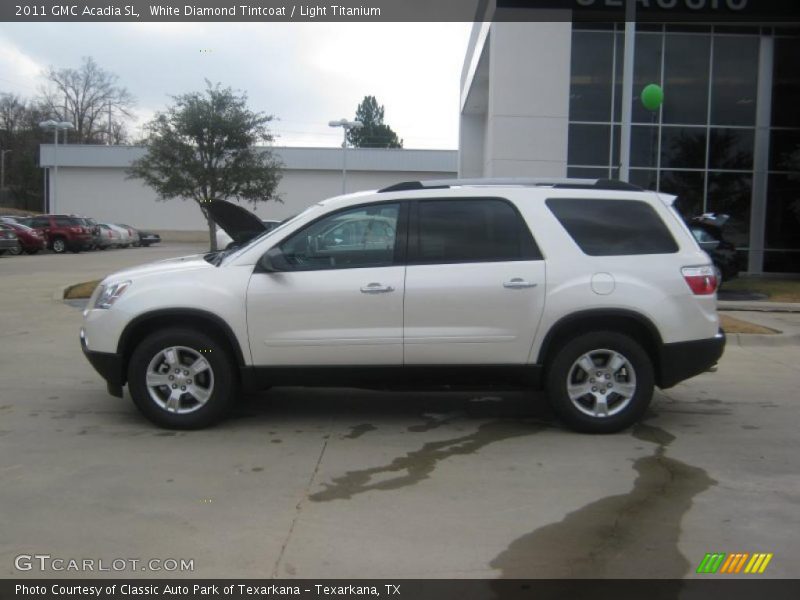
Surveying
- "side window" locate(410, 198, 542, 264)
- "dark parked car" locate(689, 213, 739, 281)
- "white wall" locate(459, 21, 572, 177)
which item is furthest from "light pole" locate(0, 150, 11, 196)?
"side window" locate(410, 198, 542, 264)

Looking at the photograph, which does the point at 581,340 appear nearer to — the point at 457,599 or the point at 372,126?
the point at 457,599

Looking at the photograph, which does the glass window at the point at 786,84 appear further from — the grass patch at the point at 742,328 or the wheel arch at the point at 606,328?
the wheel arch at the point at 606,328

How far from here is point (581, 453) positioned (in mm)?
5430

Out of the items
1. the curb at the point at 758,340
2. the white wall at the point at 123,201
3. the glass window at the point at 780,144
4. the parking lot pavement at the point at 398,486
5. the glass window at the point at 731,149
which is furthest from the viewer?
A: the white wall at the point at 123,201

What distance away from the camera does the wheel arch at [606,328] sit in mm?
5711

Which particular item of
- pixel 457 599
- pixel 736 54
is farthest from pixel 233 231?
pixel 736 54

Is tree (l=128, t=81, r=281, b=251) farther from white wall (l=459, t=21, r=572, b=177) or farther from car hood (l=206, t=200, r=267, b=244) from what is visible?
car hood (l=206, t=200, r=267, b=244)

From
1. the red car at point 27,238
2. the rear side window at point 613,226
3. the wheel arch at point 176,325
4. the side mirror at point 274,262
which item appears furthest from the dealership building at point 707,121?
the red car at point 27,238

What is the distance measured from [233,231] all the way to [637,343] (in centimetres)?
428

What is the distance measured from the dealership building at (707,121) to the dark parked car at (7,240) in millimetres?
19932

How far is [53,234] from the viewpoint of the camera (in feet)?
110

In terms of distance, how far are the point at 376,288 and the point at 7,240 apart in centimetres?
2825

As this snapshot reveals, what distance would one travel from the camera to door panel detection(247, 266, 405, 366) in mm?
5656

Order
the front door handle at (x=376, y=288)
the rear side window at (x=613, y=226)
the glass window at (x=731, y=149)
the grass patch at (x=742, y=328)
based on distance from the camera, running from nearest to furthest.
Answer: the front door handle at (x=376, y=288)
the rear side window at (x=613, y=226)
the grass patch at (x=742, y=328)
the glass window at (x=731, y=149)
